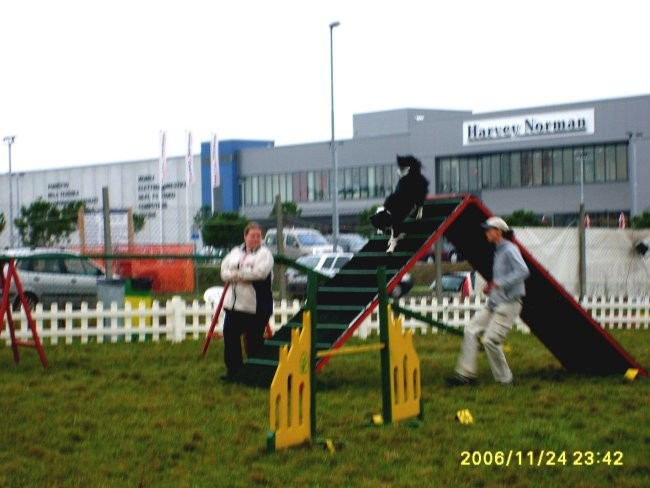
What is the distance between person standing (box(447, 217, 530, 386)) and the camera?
37.8 feet

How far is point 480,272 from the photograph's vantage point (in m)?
12.9

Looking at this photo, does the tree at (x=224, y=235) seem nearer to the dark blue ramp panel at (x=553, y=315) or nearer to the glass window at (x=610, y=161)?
the dark blue ramp panel at (x=553, y=315)

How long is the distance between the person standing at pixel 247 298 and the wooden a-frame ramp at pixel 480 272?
1.23ft

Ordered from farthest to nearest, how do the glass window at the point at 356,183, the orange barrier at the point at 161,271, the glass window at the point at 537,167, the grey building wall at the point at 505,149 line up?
the glass window at the point at 356,183, the glass window at the point at 537,167, the grey building wall at the point at 505,149, the orange barrier at the point at 161,271

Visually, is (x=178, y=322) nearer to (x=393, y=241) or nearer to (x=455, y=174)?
(x=393, y=241)

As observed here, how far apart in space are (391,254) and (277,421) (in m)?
3.67

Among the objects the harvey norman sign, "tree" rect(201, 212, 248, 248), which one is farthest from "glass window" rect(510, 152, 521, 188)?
"tree" rect(201, 212, 248, 248)

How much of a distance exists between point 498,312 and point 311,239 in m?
26.3

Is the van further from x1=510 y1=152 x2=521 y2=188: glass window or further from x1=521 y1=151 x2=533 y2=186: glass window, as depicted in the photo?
x1=510 y1=152 x2=521 y2=188: glass window

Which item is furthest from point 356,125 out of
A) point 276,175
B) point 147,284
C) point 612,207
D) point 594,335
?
point 594,335

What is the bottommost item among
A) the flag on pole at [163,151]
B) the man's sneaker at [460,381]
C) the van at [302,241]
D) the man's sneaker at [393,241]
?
the man's sneaker at [460,381]

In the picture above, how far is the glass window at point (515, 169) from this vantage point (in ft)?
232

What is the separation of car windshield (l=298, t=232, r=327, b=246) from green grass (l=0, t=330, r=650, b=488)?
23.7 meters
